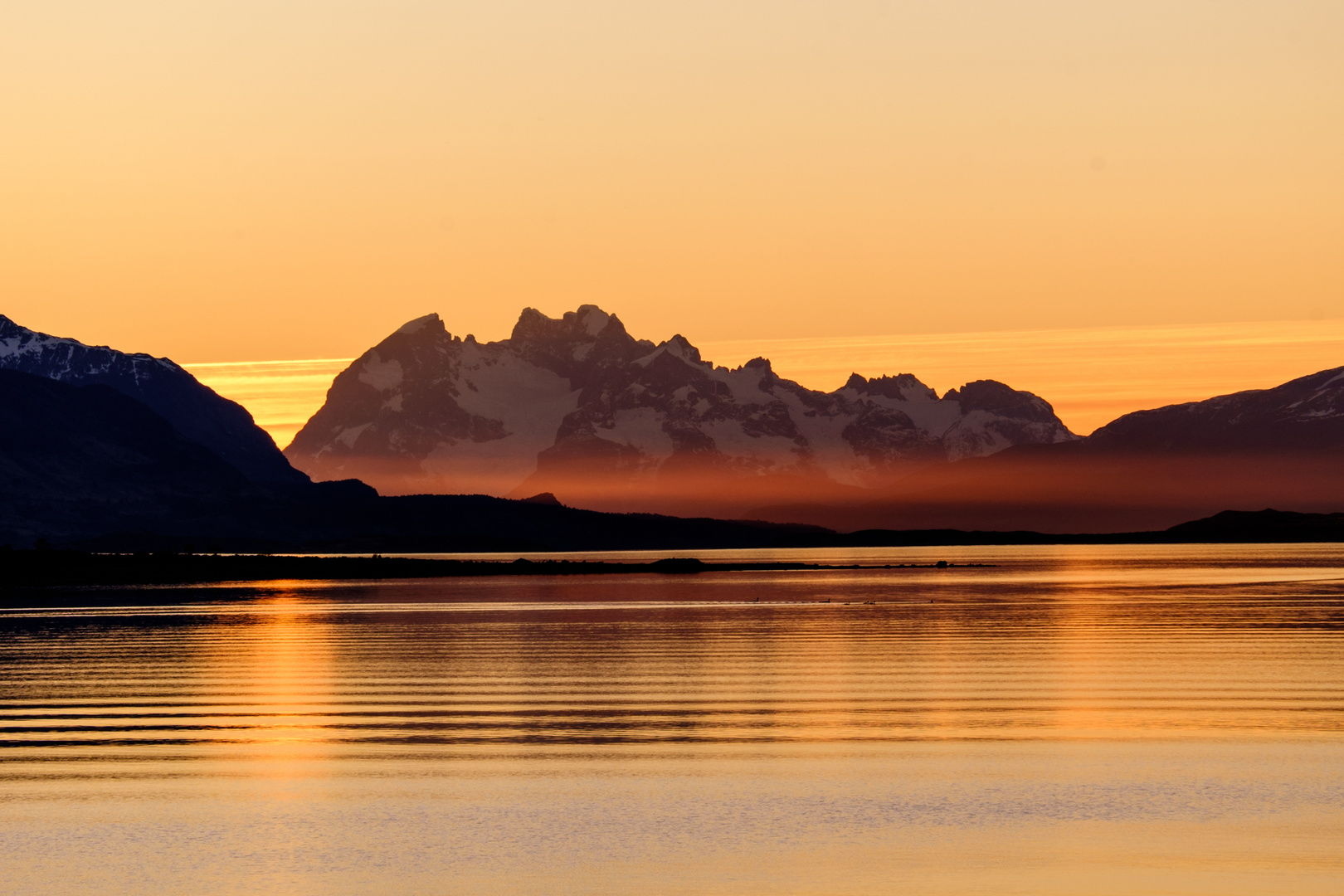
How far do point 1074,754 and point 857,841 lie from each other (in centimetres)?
1062

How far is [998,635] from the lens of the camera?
3159 inches

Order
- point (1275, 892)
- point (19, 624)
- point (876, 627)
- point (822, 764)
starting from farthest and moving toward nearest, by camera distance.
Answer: point (19, 624) < point (876, 627) < point (822, 764) < point (1275, 892)

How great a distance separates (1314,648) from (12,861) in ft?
171

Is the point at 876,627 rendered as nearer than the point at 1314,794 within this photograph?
No

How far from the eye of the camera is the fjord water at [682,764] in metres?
27.8

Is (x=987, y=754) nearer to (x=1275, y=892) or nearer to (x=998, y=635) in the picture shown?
(x=1275, y=892)

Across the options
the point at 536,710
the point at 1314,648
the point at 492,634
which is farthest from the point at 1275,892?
the point at 492,634

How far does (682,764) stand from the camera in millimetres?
37750

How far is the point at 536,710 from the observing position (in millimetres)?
48688

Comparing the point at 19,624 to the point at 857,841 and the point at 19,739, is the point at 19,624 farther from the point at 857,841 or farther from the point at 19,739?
the point at 857,841

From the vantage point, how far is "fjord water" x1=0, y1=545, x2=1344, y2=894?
91.1ft

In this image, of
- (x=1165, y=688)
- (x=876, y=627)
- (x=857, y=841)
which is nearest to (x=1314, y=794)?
(x=857, y=841)

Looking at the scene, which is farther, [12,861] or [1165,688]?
[1165,688]

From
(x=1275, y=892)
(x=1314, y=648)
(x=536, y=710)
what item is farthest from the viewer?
(x=1314, y=648)
